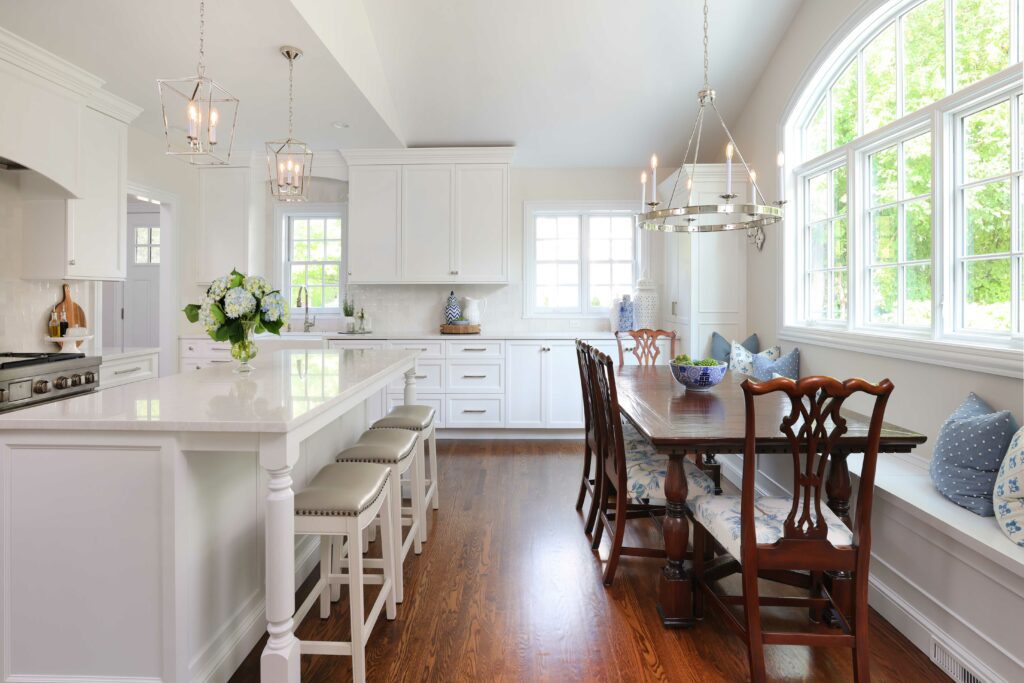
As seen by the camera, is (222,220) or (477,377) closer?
(477,377)

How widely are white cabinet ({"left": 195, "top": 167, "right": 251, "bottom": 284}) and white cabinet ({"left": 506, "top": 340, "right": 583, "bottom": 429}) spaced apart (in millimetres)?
2772

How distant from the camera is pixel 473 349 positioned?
5148mm

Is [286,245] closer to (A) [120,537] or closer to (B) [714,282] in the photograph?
(B) [714,282]

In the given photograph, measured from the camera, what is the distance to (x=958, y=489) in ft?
7.04

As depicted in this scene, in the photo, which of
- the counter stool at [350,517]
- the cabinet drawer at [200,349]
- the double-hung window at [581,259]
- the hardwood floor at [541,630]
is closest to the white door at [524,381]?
the double-hung window at [581,259]

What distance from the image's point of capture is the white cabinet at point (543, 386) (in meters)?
5.17

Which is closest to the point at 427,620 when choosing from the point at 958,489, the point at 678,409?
the point at 678,409

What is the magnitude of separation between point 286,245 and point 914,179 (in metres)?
5.14

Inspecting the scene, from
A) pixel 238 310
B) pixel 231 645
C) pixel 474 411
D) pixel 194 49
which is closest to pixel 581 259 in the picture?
pixel 474 411

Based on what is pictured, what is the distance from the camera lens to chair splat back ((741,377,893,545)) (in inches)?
65.5

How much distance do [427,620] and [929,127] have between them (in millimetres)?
3276

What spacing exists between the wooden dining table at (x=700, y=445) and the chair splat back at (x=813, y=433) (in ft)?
0.53

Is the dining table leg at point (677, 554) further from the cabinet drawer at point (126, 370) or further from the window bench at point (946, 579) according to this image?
the cabinet drawer at point (126, 370)

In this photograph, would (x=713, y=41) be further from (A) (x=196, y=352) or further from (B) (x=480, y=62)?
(A) (x=196, y=352)
